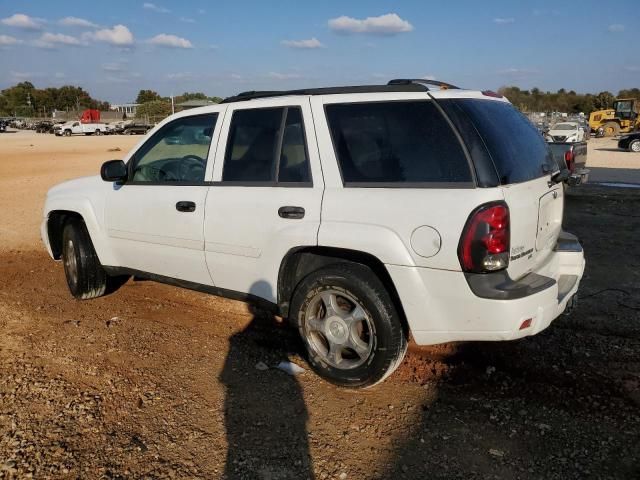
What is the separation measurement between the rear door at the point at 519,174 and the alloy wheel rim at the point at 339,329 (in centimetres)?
98

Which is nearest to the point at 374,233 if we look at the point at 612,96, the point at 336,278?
the point at 336,278

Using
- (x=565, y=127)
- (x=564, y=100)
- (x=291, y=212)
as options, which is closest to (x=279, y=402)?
(x=291, y=212)

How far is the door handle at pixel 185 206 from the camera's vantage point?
164 inches

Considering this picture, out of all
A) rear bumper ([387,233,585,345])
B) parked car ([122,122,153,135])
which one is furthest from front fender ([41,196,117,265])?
parked car ([122,122,153,135])

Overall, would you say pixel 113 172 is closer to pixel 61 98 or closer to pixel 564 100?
pixel 564 100

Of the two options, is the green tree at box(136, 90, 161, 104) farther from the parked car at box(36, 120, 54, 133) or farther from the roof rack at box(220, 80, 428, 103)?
the roof rack at box(220, 80, 428, 103)

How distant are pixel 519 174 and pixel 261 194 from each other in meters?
1.67

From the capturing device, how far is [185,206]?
4.21 metres

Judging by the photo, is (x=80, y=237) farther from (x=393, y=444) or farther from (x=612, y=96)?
(x=612, y=96)

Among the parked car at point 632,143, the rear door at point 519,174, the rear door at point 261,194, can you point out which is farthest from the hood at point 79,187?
the parked car at point 632,143

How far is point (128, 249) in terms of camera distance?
4.79m

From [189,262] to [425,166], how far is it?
2070 mm

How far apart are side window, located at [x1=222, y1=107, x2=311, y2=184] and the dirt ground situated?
1392 mm

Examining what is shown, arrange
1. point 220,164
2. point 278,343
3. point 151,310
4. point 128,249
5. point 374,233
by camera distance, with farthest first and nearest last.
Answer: point 151,310 < point 128,249 < point 278,343 < point 220,164 < point 374,233
